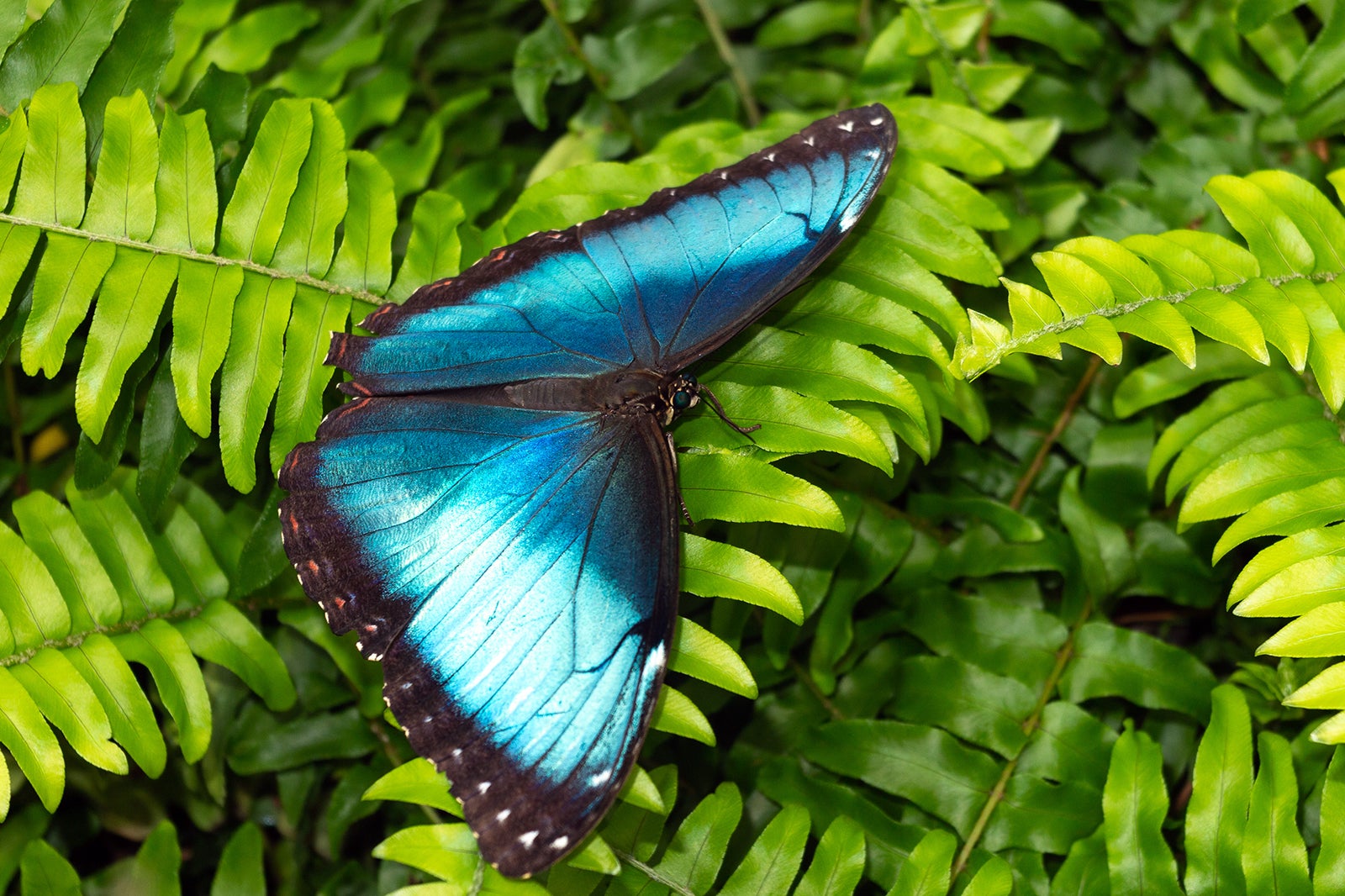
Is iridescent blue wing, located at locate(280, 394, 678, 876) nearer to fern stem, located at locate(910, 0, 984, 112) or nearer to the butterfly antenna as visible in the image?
the butterfly antenna

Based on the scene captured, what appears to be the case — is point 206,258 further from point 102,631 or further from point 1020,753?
point 1020,753

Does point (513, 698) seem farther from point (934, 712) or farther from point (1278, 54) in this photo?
point (1278, 54)

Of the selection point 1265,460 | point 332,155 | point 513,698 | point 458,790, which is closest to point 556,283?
point 332,155

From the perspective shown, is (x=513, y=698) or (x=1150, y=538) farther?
(x=1150, y=538)

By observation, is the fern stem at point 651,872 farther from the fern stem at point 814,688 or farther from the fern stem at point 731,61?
the fern stem at point 731,61

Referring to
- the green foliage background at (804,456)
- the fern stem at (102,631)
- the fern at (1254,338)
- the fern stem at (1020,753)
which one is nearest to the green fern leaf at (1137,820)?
the green foliage background at (804,456)

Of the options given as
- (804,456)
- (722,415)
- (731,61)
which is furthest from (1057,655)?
(731,61)
